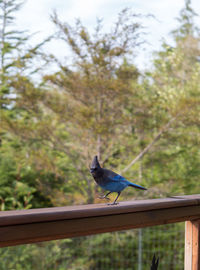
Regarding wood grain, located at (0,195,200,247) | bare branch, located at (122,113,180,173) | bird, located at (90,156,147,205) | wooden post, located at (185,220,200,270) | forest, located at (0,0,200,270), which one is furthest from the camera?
bare branch, located at (122,113,180,173)

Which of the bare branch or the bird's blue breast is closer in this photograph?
the bird's blue breast

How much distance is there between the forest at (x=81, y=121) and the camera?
3865 millimetres

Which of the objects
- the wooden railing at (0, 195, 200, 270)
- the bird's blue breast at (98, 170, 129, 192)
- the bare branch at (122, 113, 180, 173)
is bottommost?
the wooden railing at (0, 195, 200, 270)

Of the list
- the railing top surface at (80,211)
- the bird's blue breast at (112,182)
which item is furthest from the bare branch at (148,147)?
the bird's blue breast at (112,182)

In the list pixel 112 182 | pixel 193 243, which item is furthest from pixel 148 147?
pixel 112 182

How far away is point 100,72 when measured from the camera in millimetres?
3924

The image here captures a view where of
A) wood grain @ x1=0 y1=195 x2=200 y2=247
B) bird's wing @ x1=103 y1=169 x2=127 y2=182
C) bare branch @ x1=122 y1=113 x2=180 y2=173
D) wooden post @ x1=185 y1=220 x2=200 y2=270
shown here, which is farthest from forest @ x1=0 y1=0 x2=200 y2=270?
bird's wing @ x1=103 y1=169 x2=127 y2=182

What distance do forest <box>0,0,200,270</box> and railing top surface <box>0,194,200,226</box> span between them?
8.66ft

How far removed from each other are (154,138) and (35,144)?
1571 mm

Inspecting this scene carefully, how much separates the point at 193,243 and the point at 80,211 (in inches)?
20.9

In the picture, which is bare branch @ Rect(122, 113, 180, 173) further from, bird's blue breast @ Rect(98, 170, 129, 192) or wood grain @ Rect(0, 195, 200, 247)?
bird's blue breast @ Rect(98, 170, 129, 192)

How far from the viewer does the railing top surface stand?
68 centimetres

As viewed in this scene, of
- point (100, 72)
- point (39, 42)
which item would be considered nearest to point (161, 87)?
point (100, 72)

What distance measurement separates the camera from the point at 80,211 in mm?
780
